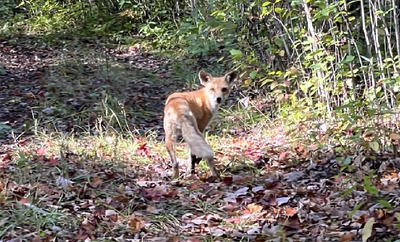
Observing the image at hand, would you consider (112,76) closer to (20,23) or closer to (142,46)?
(142,46)

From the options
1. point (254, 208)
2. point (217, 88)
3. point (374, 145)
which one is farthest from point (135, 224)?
point (217, 88)

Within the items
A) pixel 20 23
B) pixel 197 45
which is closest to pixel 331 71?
pixel 197 45

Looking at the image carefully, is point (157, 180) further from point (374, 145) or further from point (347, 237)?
point (347, 237)

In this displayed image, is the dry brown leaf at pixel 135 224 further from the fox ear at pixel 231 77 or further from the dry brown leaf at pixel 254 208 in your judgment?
the fox ear at pixel 231 77

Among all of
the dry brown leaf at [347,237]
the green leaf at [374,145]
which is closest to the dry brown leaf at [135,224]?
the dry brown leaf at [347,237]

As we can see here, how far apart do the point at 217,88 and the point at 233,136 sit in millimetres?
998

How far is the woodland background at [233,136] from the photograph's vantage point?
4684mm

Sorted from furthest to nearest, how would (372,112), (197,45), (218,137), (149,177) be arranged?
1. (197,45)
2. (218,137)
3. (149,177)
4. (372,112)

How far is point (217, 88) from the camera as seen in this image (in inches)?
301

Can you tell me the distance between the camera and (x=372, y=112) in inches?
216

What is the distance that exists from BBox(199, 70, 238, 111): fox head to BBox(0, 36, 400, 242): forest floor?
0.61 m

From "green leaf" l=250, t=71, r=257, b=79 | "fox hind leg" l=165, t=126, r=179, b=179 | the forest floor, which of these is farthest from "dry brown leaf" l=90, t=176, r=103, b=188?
"green leaf" l=250, t=71, r=257, b=79

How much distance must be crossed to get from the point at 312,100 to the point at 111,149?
117 inches

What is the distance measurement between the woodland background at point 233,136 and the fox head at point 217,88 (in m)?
0.59
